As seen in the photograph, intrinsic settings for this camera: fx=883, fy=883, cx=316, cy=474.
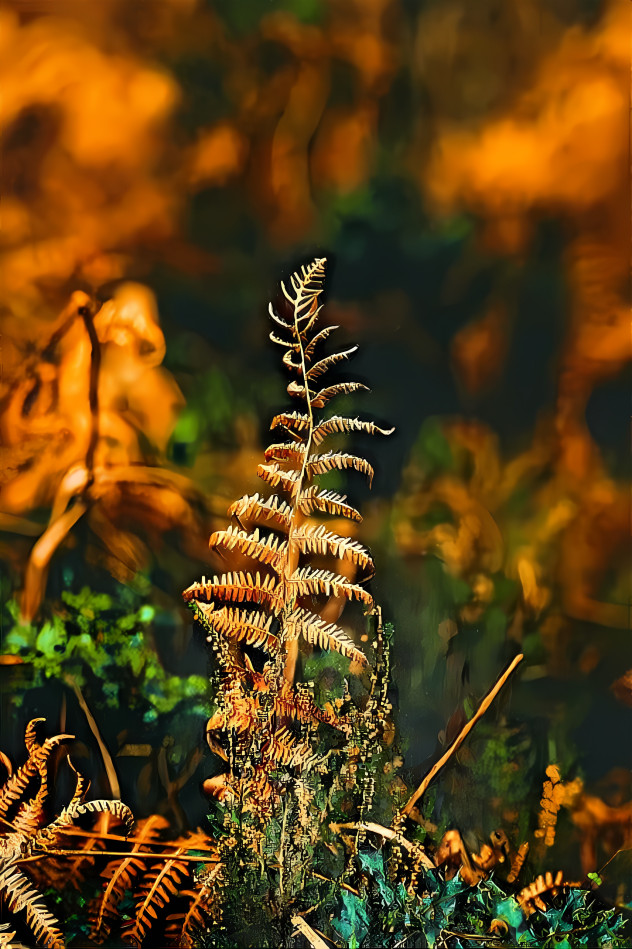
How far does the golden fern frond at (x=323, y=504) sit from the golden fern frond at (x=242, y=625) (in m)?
0.24

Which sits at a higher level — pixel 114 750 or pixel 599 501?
pixel 599 501

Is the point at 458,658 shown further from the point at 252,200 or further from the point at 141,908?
the point at 252,200

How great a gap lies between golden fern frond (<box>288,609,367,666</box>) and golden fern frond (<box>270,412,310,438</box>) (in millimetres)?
370

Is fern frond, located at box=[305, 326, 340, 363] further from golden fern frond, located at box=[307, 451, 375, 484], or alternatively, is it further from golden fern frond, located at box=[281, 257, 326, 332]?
golden fern frond, located at box=[307, 451, 375, 484]

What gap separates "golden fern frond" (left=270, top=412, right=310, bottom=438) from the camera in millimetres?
1818

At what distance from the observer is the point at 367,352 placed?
184 centimetres

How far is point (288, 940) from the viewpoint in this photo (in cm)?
179

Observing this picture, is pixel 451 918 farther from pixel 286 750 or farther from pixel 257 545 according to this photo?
pixel 257 545

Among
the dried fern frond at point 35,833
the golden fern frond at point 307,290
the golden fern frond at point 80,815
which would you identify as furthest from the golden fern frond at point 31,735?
the golden fern frond at point 307,290

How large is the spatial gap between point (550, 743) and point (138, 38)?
1696 millimetres

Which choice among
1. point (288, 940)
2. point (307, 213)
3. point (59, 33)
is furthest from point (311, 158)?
point (288, 940)

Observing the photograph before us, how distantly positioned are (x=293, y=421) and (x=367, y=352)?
0.69 feet

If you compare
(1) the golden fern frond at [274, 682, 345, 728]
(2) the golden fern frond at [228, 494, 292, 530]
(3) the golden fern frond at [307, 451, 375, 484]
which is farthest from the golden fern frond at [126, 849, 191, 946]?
(3) the golden fern frond at [307, 451, 375, 484]

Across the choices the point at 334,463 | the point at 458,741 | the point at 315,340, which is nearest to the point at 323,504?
the point at 334,463
